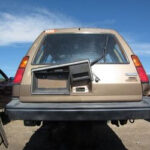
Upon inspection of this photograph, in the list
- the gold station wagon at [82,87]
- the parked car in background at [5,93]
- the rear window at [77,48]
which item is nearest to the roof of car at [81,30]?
the rear window at [77,48]

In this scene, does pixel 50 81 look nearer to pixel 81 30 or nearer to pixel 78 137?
pixel 81 30

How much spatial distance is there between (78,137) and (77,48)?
4.95 feet

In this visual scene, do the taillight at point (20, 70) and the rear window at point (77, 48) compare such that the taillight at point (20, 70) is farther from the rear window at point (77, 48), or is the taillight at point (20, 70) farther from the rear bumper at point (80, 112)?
the rear bumper at point (80, 112)

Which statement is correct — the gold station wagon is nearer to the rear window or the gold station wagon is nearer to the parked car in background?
the rear window

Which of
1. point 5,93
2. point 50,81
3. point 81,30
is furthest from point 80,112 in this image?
point 5,93

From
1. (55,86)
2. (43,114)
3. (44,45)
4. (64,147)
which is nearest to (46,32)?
(44,45)

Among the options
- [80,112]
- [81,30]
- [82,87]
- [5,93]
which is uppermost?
[81,30]

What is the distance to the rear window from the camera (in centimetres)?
426

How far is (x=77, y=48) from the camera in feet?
14.3

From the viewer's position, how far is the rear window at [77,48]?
4.26 m

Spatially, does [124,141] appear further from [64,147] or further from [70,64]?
[70,64]

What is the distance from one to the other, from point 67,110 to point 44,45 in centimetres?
125

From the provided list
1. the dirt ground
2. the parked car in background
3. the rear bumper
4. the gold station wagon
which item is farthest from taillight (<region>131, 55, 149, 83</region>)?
the parked car in background

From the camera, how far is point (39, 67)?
3.99m
